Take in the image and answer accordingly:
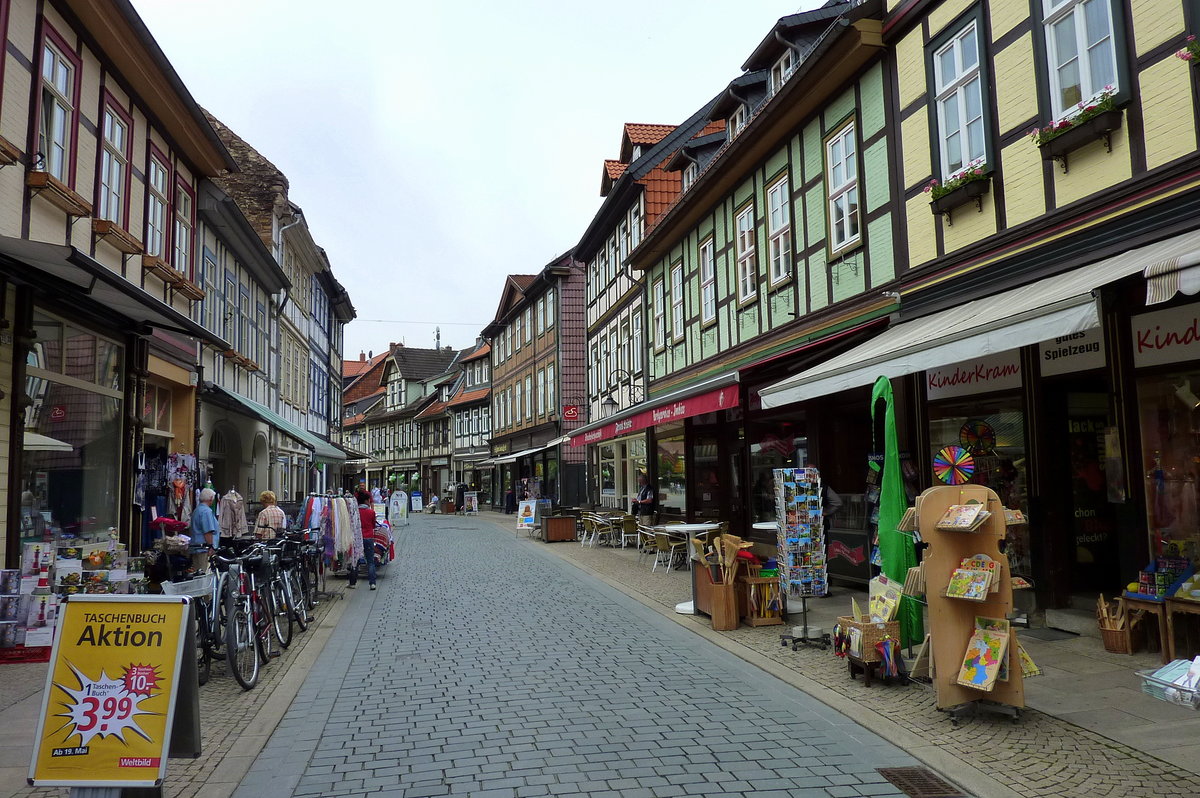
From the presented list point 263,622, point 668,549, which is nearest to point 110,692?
point 263,622

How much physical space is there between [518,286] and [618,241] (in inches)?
653

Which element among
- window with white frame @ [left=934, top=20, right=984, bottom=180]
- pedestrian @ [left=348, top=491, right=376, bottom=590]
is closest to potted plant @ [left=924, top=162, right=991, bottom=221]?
window with white frame @ [left=934, top=20, right=984, bottom=180]

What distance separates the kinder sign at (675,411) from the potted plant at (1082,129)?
500 centimetres

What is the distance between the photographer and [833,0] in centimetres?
1538

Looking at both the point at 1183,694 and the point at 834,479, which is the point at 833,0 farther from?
the point at 1183,694

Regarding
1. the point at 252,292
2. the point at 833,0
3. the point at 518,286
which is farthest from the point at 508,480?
the point at 833,0

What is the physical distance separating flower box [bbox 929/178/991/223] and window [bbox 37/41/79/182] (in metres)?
9.48

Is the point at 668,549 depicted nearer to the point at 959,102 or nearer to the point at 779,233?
the point at 779,233

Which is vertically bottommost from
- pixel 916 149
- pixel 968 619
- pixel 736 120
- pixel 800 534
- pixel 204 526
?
pixel 968 619

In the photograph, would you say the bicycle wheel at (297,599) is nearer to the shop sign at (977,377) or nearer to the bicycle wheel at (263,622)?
the bicycle wheel at (263,622)

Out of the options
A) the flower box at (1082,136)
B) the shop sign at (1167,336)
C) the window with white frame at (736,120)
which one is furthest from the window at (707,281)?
the shop sign at (1167,336)

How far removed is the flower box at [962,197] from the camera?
29.9 feet

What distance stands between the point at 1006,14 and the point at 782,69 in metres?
6.65

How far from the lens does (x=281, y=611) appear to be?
9.55 meters
